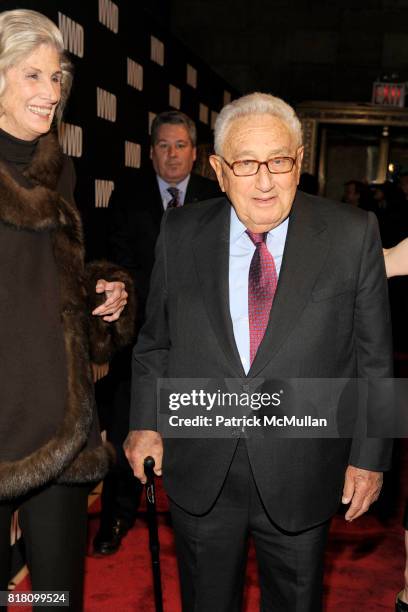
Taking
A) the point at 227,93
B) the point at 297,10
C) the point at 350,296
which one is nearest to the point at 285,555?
the point at 350,296

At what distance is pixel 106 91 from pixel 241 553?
10.6ft

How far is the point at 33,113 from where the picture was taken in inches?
71.1

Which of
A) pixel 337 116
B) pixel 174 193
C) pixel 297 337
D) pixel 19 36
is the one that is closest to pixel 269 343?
pixel 297 337

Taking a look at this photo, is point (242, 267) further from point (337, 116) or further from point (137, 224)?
point (337, 116)

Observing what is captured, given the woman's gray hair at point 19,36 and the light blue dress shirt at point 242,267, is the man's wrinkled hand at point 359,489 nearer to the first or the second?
the light blue dress shirt at point 242,267

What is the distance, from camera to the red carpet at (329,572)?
2.91 metres

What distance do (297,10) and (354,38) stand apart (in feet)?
3.44

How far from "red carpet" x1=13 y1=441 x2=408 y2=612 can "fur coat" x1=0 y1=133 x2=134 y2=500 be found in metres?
1.21

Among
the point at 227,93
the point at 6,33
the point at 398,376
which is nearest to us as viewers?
the point at 6,33

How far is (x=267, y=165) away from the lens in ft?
5.75

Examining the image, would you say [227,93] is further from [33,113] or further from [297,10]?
[33,113]

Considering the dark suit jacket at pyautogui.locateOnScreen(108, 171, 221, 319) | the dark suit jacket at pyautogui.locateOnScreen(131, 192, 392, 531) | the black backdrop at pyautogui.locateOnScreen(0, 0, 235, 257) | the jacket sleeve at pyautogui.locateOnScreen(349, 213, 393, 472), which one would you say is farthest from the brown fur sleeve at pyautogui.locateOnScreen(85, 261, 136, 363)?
the black backdrop at pyautogui.locateOnScreen(0, 0, 235, 257)

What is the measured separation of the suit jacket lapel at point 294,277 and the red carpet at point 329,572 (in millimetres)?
1530

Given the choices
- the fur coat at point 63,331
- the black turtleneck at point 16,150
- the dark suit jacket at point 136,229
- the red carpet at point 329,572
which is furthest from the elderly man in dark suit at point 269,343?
the dark suit jacket at point 136,229
